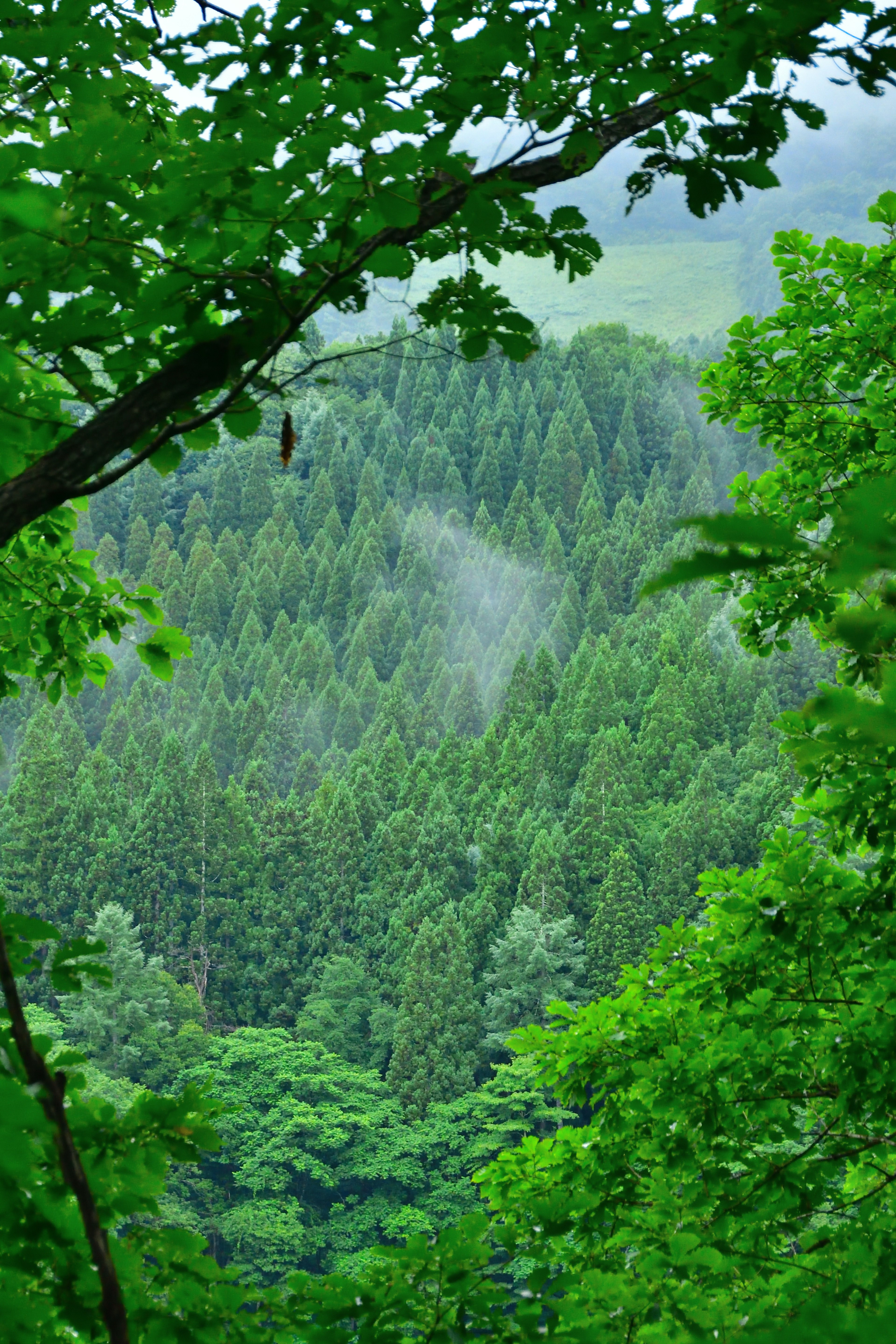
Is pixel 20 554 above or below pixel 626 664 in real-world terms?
below

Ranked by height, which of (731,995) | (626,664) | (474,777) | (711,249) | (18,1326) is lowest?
(18,1326)

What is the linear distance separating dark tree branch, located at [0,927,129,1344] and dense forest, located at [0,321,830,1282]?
103 feet

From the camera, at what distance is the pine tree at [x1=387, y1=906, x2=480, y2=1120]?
1708 inches

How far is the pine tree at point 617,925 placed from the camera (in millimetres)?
45094

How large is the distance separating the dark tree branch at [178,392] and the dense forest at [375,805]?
30.6 m

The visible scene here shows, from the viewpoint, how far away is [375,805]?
5459 centimetres

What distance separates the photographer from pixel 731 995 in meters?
4.45

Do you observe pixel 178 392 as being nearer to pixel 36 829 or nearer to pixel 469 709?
pixel 36 829

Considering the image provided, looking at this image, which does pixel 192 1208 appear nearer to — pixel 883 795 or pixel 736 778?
pixel 736 778

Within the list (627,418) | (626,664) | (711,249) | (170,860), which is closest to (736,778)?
(626,664)

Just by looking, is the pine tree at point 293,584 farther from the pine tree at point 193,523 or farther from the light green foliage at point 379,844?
the pine tree at point 193,523

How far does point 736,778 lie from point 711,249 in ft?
418

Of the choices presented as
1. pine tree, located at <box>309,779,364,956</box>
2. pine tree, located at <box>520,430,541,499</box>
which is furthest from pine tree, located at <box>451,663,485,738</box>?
pine tree, located at <box>520,430,541,499</box>

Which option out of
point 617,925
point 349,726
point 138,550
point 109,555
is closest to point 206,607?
point 138,550
